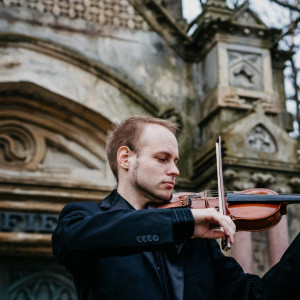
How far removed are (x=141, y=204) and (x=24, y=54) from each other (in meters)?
3.81

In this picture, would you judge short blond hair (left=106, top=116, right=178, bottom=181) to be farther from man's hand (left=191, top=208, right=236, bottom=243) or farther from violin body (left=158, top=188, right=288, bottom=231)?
man's hand (left=191, top=208, right=236, bottom=243)

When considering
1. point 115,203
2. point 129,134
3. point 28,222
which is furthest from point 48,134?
point 115,203

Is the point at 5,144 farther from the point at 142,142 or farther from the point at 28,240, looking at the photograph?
the point at 142,142

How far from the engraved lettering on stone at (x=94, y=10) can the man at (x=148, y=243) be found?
388cm

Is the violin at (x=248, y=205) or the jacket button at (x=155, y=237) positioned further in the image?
the violin at (x=248, y=205)

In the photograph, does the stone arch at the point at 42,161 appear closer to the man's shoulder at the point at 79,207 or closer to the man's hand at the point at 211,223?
the man's shoulder at the point at 79,207

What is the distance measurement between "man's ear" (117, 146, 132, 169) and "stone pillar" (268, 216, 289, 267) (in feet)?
10.8

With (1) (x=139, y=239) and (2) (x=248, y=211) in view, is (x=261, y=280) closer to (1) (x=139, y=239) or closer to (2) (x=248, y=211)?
(2) (x=248, y=211)

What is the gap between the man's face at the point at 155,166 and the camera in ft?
7.08

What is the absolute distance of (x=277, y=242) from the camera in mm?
5238

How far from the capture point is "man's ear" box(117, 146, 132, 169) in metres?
2.29

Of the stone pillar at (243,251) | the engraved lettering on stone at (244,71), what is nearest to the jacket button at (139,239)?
the stone pillar at (243,251)

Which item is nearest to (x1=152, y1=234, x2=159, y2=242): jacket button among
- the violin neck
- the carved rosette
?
the violin neck

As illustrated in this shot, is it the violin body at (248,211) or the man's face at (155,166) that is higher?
the man's face at (155,166)
